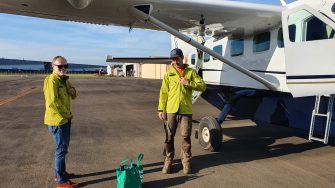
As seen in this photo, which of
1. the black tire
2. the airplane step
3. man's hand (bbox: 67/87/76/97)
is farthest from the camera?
the black tire

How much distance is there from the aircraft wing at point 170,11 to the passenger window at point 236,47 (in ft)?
0.83

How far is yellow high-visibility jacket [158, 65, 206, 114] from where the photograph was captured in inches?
213

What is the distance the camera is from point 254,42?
759cm

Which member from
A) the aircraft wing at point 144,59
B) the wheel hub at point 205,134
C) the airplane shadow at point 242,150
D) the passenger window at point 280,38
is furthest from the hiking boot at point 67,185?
the aircraft wing at point 144,59

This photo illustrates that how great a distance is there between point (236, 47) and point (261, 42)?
0.92 metres

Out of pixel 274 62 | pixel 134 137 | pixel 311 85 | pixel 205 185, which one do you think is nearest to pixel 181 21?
pixel 274 62

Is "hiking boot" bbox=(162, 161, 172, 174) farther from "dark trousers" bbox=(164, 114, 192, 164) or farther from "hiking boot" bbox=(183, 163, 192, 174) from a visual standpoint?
"hiking boot" bbox=(183, 163, 192, 174)

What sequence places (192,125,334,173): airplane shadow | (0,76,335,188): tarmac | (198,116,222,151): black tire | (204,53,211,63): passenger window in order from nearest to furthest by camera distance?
(0,76,335,188): tarmac
(192,125,334,173): airplane shadow
(198,116,222,151): black tire
(204,53,211,63): passenger window

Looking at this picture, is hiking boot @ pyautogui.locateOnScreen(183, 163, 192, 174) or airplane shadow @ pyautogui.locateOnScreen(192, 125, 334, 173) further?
airplane shadow @ pyautogui.locateOnScreen(192, 125, 334, 173)

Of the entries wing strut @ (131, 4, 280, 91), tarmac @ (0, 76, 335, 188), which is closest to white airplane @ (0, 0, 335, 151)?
wing strut @ (131, 4, 280, 91)

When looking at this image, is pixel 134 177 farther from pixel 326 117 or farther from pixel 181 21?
pixel 181 21

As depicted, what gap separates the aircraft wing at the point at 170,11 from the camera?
21.7 feet

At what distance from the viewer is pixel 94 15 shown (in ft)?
24.4

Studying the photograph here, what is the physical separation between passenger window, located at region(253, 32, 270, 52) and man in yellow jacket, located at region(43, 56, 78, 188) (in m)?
4.14
